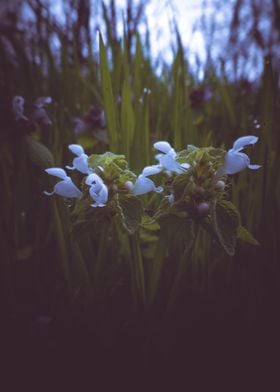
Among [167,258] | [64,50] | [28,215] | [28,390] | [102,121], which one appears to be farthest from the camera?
[64,50]

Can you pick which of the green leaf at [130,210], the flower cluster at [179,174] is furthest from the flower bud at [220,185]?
the green leaf at [130,210]

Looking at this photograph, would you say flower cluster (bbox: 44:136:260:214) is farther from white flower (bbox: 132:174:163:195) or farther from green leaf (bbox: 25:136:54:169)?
green leaf (bbox: 25:136:54:169)

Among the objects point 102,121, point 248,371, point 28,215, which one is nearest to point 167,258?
point 248,371

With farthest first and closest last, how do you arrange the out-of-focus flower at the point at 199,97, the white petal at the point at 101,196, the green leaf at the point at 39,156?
1. the out-of-focus flower at the point at 199,97
2. the green leaf at the point at 39,156
3. the white petal at the point at 101,196

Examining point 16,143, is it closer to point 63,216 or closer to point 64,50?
point 63,216

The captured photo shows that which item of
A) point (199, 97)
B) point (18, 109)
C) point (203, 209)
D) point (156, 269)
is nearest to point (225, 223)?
point (203, 209)

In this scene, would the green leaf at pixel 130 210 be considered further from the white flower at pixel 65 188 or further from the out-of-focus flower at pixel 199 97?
the out-of-focus flower at pixel 199 97

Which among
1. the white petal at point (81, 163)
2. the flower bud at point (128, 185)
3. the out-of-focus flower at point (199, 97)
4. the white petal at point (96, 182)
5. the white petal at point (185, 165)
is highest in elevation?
the out-of-focus flower at point (199, 97)

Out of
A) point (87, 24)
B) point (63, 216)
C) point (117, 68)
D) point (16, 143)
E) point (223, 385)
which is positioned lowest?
point (223, 385)
